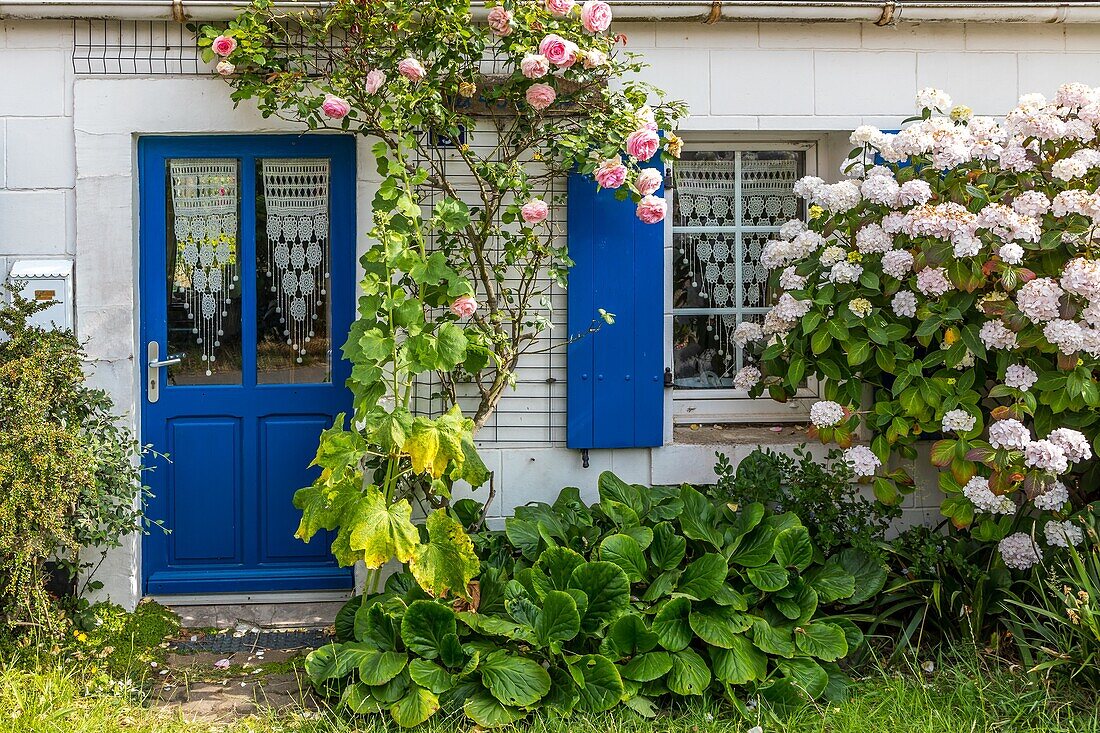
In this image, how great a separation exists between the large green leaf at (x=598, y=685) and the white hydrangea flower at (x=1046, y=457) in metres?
1.86

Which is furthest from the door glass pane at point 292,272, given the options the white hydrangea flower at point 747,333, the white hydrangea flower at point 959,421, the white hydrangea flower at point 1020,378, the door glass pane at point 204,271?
the white hydrangea flower at point 1020,378

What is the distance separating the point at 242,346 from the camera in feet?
16.3

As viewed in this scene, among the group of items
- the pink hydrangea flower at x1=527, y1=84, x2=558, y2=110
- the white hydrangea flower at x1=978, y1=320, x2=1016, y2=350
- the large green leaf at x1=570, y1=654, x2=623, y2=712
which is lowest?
the large green leaf at x1=570, y1=654, x2=623, y2=712

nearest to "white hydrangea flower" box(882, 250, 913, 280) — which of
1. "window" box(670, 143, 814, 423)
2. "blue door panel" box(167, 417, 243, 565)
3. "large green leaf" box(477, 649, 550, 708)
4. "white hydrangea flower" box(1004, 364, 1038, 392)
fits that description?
"white hydrangea flower" box(1004, 364, 1038, 392)

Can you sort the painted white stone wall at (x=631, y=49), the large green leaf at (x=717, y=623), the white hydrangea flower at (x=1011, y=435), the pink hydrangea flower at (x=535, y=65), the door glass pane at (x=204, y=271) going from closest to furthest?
the large green leaf at (x=717, y=623) → the white hydrangea flower at (x=1011, y=435) → the pink hydrangea flower at (x=535, y=65) → the painted white stone wall at (x=631, y=49) → the door glass pane at (x=204, y=271)

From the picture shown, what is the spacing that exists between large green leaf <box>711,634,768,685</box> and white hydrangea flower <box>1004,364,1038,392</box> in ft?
5.07

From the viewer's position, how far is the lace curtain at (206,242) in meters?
4.89

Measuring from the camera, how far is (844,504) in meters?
4.62

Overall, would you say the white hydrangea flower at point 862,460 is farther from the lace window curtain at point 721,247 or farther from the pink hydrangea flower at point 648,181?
the pink hydrangea flower at point 648,181

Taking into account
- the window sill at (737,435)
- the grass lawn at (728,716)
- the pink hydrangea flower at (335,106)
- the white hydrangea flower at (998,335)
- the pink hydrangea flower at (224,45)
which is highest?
the pink hydrangea flower at (224,45)

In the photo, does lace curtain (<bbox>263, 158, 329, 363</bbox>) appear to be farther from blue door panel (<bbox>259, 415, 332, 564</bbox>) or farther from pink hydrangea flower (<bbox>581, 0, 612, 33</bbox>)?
pink hydrangea flower (<bbox>581, 0, 612, 33</bbox>)

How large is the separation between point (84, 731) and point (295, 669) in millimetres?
895

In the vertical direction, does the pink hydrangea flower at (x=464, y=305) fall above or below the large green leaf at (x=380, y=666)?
above

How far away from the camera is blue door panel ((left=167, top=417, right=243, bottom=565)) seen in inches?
194
